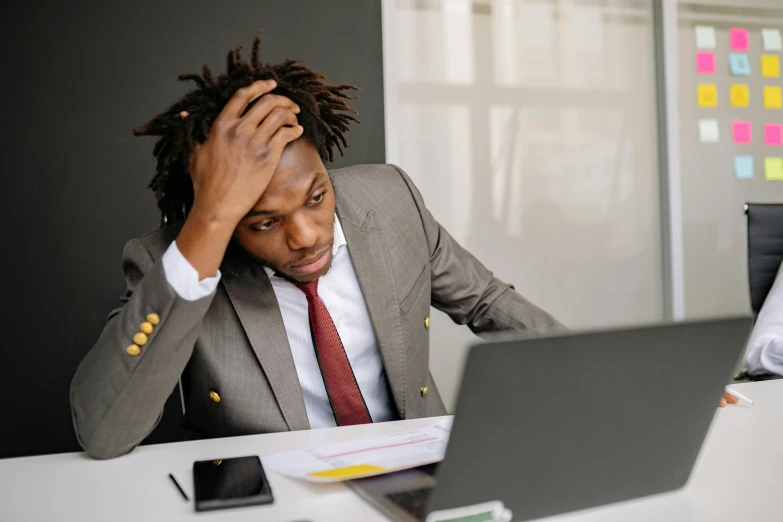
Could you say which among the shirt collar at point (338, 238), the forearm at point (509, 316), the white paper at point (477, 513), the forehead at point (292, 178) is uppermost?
the forehead at point (292, 178)

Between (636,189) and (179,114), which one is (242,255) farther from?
(636,189)

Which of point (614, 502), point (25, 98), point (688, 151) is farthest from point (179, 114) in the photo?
point (688, 151)

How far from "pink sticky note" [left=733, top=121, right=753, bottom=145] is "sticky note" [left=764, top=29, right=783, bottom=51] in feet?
1.15

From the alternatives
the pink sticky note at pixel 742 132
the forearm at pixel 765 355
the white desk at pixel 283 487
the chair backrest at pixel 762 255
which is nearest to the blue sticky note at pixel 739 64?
the pink sticky note at pixel 742 132

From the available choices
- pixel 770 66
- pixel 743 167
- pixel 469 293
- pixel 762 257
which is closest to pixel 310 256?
pixel 469 293

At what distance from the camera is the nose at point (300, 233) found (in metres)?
1.14

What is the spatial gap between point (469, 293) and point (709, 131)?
189 centimetres

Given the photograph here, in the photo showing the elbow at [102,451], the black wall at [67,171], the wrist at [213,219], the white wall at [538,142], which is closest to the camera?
the elbow at [102,451]

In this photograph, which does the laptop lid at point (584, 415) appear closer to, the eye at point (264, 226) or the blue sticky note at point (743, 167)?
the eye at point (264, 226)

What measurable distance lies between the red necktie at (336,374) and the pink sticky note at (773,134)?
2.50 metres

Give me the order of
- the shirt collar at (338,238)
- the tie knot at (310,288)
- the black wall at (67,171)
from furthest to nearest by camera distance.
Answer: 1. the black wall at (67,171)
2. the shirt collar at (338,238)
3. the tie knot at (310,288)

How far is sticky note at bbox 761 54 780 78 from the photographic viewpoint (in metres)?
2.90

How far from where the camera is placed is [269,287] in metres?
1.24

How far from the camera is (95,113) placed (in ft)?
6.84
